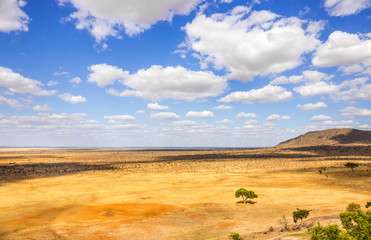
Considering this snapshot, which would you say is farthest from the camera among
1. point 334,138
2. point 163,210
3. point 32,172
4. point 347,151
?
point 334,138

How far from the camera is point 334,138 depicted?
566ft

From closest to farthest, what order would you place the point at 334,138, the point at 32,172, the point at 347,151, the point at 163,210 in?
the point at 163,210, the point at 32,172, the point at 347,151, the point at 334,138

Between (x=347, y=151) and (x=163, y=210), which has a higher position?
(x=347, y=151)

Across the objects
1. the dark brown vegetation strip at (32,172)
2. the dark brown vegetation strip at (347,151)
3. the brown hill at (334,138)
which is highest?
the brown hill at (334,138)

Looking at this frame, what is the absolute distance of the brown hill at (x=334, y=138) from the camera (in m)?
160

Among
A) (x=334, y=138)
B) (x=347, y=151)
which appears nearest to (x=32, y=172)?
(x=347, y=151)

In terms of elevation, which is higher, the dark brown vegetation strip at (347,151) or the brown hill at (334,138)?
the brown hill at (334,138)

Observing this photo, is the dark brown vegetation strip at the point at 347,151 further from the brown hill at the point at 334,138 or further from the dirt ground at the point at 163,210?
the dirt ground at the point at 163,210

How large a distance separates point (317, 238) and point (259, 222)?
12.9m

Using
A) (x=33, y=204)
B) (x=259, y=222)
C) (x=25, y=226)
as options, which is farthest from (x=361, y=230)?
(x=33, y=204)

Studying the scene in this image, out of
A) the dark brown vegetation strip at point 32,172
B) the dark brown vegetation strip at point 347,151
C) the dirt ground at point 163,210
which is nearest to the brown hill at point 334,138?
the dark brown vegetation strip at point 347,151

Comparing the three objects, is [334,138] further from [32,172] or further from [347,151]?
[32,172]

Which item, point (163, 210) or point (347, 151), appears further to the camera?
point (347, 151)

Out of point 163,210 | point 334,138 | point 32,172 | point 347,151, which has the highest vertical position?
point 334,138
